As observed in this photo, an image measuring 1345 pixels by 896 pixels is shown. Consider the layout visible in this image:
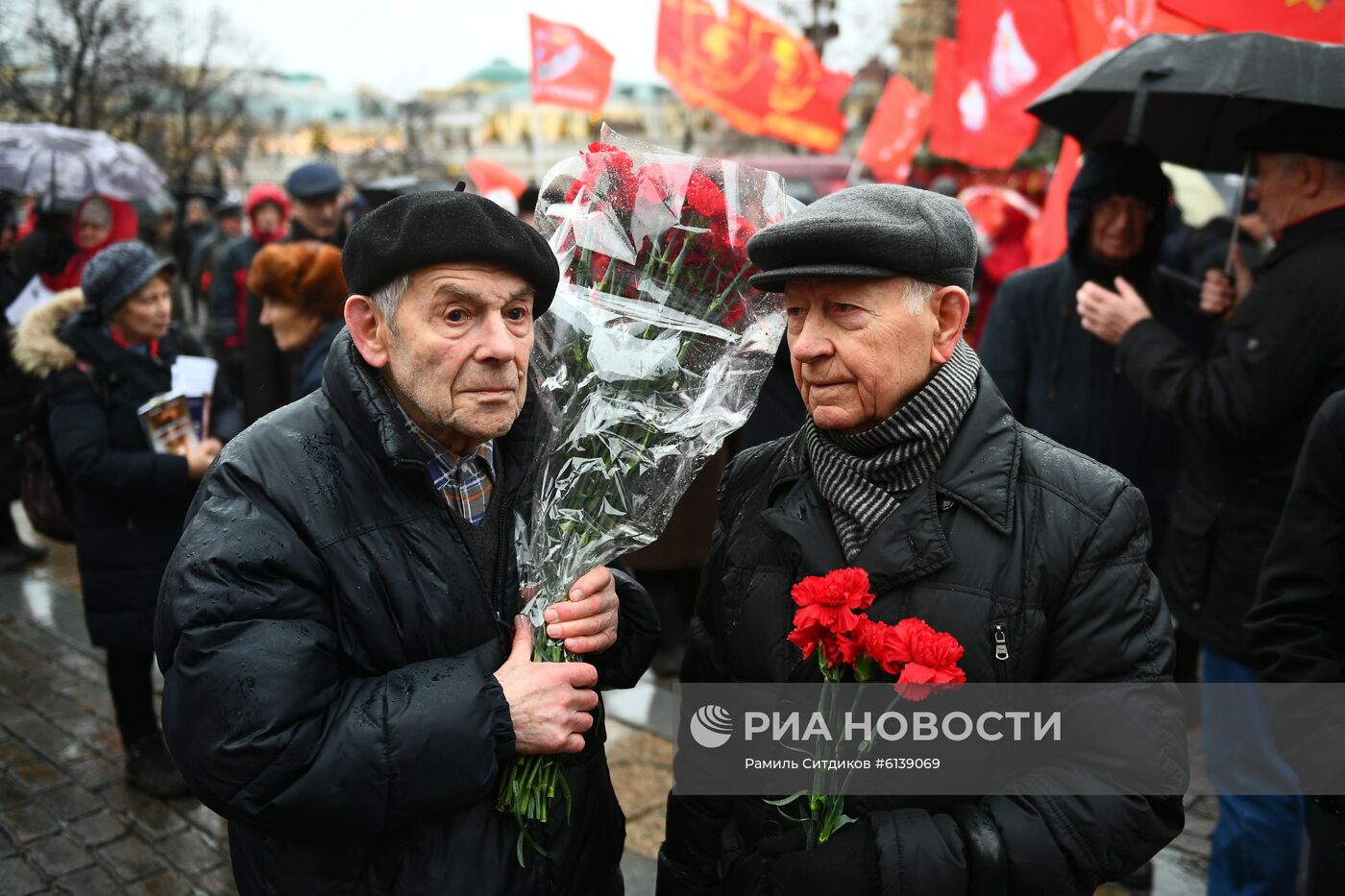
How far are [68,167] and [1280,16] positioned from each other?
7977mm

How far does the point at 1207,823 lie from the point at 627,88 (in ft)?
165

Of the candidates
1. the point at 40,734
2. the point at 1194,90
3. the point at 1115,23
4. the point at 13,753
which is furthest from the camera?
the point at 1115,23

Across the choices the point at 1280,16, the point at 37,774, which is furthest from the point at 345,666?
the point at 1280,16

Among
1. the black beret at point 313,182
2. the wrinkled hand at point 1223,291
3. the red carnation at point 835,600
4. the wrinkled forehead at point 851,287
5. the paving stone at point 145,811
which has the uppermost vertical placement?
the wrinkled forehead at point 851,287

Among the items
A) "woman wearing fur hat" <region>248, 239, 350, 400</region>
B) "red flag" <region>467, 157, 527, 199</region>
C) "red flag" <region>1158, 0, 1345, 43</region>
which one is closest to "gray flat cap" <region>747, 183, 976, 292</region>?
"woman wearing fur hat" <region>248, 239, 350, 400</region>

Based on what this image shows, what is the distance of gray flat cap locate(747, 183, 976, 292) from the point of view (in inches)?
69.6

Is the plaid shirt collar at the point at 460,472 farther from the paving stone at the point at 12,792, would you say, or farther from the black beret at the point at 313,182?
the black beret at the point at 313,182

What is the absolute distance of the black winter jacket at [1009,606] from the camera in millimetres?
1722

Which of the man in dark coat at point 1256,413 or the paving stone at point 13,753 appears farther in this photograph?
the paving stone at point 13,753

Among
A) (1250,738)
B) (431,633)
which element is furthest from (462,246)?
(1250,738)

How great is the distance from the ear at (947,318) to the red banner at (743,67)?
624 cm

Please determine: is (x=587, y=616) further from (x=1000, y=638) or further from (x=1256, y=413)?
(x=1256, y=413)

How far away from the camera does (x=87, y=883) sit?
3529 millimetres

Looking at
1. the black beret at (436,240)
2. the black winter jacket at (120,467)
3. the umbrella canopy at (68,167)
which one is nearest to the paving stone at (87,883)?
the black winter jacket at (120,467)
